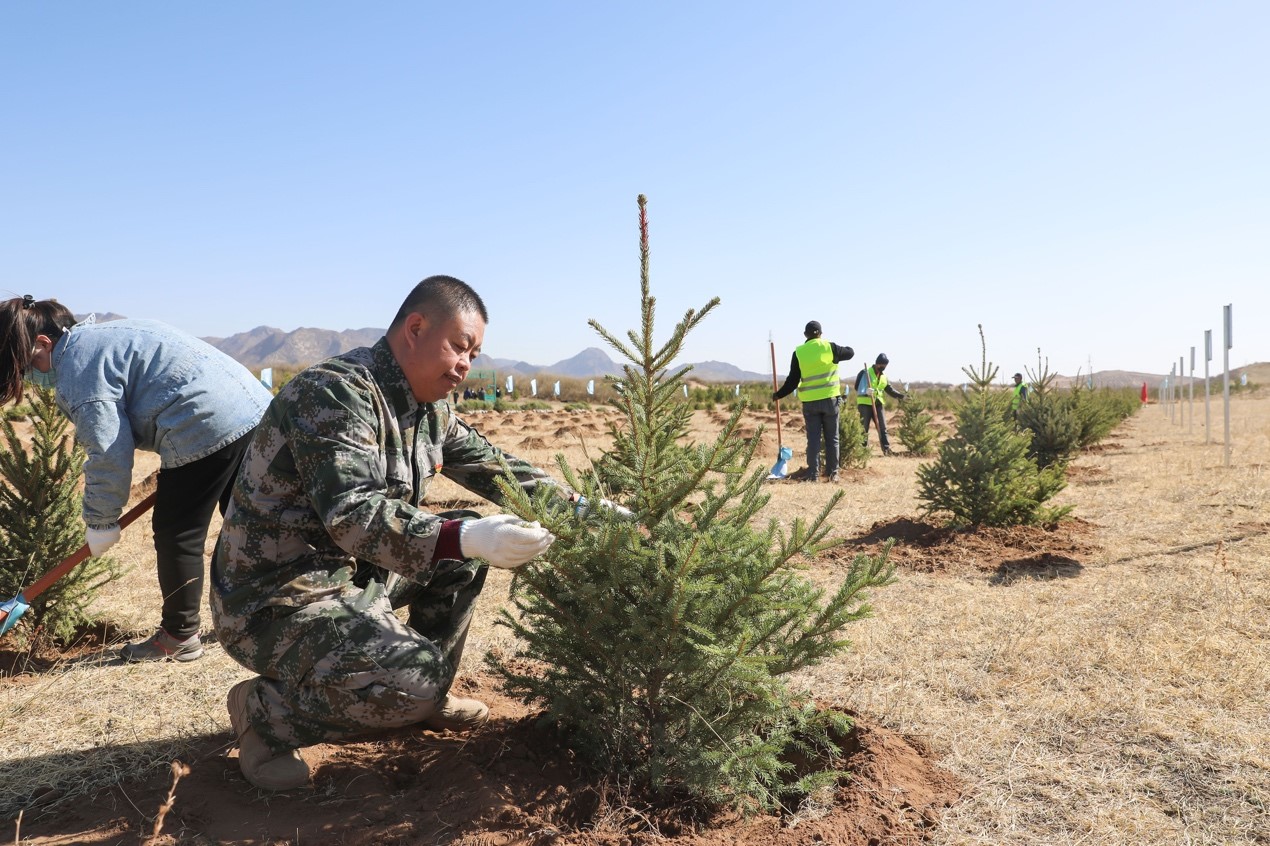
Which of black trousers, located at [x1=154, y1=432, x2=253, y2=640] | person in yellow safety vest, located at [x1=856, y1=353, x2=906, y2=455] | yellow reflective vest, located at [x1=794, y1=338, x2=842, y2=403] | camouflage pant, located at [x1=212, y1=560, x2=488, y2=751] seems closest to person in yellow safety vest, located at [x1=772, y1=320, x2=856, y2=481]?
yellow reflective vest, located at [x1=794, y1=338, x2=842, y2=403]

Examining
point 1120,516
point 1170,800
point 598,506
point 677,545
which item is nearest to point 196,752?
point 598,506

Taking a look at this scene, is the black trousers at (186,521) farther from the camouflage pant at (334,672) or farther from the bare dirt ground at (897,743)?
the camouflage pant at (334,672)

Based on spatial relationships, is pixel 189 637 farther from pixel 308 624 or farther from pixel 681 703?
pixel 681 703

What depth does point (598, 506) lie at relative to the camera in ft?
7.67

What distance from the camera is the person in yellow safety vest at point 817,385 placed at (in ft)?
30.9

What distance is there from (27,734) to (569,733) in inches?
81.2

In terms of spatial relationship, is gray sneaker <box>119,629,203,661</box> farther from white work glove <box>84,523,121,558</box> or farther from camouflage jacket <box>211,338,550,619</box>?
camouflage jacket <box>211,338,550,619</box>

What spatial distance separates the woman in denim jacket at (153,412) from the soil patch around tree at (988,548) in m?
3.87

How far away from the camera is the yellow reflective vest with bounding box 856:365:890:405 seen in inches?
508

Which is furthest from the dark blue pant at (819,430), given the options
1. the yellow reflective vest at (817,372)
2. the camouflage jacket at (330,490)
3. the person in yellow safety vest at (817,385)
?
the camouflage jacket at (330,490)

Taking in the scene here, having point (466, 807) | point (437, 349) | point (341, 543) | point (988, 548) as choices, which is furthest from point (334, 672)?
point (988, 548)

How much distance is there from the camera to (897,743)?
2812 mm

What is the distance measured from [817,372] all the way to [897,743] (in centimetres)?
694

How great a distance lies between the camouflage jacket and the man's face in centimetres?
6
